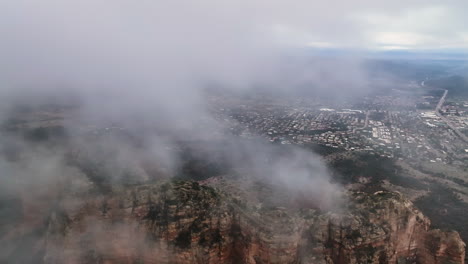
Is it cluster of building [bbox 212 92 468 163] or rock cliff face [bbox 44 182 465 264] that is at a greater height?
rock cliff face [bbox 44 182 465 264]

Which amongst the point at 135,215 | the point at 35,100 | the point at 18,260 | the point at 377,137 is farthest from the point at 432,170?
the point at 35,100

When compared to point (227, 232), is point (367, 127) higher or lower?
lower

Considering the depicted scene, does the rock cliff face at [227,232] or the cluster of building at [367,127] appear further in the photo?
the cluster of building at [367,127]

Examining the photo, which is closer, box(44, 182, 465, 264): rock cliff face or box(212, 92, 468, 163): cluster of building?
box(44, 182, 465, 264): rock cliff face

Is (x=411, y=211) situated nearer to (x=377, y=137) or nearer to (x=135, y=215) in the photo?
(x=135, y=215)

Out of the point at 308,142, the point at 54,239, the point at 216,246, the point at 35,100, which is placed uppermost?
the point at 216,246

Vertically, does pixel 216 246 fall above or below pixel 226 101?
above

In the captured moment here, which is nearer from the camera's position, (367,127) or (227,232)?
(227,232)

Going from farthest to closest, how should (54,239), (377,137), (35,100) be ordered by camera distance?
(35,100) → (377,137) → (54,239)
